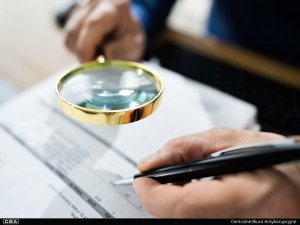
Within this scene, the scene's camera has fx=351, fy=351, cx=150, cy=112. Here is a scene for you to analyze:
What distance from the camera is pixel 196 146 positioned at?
44 centimetres

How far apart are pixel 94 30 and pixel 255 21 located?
1.82 ft

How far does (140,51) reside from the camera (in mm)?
822

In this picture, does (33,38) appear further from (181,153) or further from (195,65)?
(181,153)

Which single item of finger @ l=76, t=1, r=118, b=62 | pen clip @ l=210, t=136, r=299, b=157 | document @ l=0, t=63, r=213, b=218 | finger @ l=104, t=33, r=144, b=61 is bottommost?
document @ l=0, t=63, r=213, b=218

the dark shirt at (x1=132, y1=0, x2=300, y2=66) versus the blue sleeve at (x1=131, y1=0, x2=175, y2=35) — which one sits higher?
the blue sleeve at (x1=131, y1=0, x2=175, y2=35)

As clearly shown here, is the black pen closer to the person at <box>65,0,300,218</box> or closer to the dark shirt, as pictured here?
the person at <box>65,0,300,218</box>

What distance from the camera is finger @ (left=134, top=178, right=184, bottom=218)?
38 centimetres

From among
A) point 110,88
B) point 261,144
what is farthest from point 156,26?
point 261,144

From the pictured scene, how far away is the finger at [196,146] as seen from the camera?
0.43m

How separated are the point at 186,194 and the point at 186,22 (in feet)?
3.18

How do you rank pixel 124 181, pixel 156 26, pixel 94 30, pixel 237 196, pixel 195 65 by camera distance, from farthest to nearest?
pixel 156 26, pixel 195 65, pixel 94 30, pixel 124 181, pixel 237 196

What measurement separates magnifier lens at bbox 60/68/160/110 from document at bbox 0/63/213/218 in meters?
0.06

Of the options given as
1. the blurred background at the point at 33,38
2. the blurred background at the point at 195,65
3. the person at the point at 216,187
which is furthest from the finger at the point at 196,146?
the blurred background at the point at 33,38

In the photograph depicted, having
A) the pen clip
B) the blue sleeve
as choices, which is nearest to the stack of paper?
the pen clip
